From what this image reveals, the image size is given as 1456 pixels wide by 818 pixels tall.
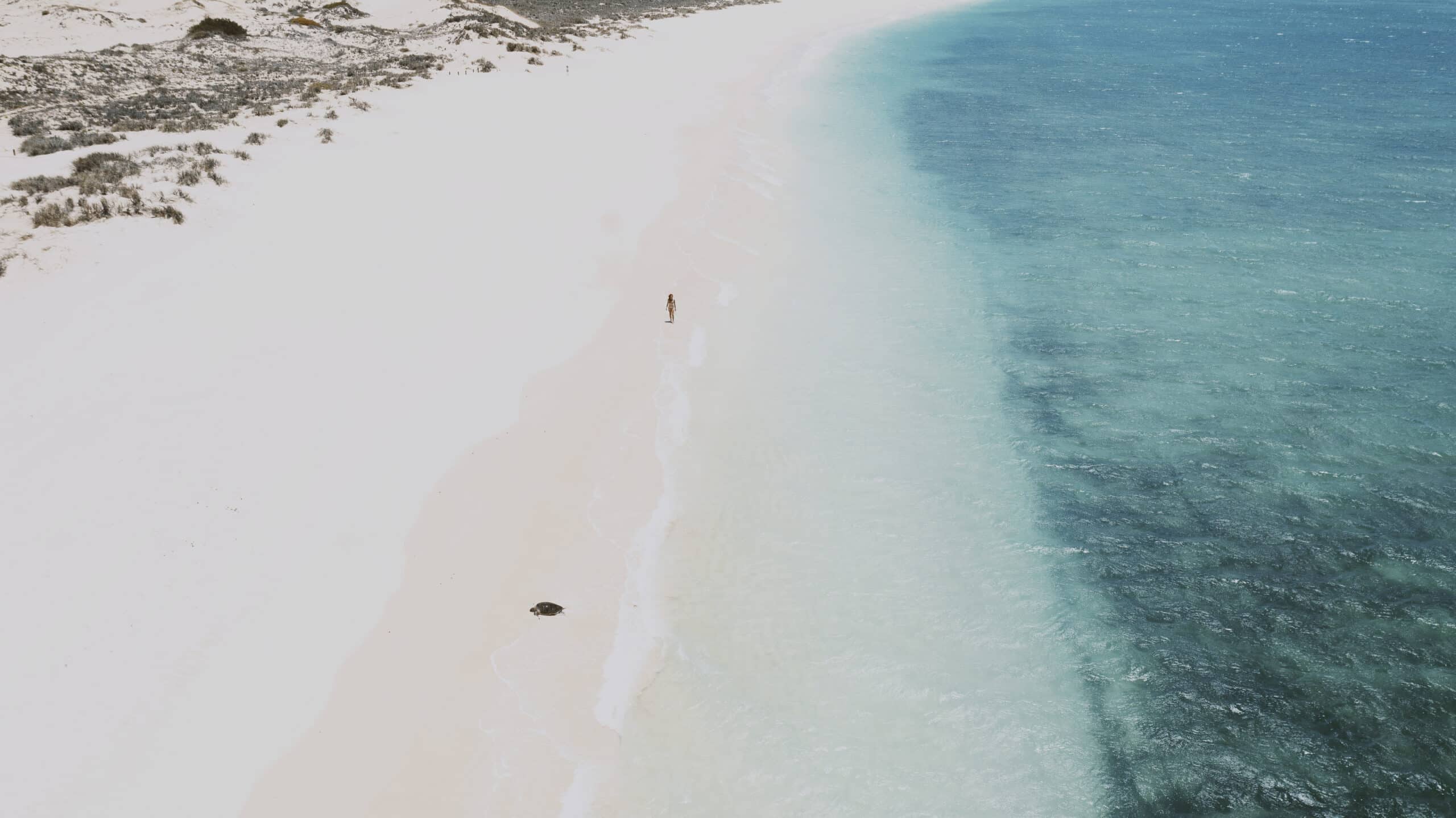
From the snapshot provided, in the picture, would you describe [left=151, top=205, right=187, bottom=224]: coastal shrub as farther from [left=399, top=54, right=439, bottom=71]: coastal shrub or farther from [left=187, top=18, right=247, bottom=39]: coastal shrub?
[left=187, top=18, right=247, bottom=39]: coastal shrub

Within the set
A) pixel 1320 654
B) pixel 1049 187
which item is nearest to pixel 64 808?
pixel 1320 654

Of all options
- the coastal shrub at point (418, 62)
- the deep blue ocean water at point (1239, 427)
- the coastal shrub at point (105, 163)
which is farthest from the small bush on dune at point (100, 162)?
the deep blue ocean water at point (1239, 427)

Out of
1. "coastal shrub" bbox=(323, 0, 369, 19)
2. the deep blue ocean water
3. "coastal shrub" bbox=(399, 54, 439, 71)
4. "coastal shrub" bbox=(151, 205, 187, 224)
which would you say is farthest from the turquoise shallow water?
"coastal shrub" bbox=(323, 0, 369, 19)

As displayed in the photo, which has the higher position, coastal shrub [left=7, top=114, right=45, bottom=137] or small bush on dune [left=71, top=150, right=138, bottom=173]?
coastal shrub [left=7, top=114, right=45, bottom=137]

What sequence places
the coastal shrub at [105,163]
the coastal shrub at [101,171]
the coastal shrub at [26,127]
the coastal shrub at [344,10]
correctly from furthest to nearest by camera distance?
the coastal shrub at [344,10], the coastal shrub at [26,127], the coastal shrub at [105,163], the coastal shrub at [101,171]

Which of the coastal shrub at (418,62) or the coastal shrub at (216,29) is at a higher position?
the coastal shrub at (216,29)

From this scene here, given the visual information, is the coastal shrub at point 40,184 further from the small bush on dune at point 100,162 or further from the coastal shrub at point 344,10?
the coastal shrub at point 344,10

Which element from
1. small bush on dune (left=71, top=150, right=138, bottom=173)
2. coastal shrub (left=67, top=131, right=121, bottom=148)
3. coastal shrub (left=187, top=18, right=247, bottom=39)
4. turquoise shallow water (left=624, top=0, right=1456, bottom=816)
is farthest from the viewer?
coastal shrub (left=187, top=18, right=247, bottom=39)

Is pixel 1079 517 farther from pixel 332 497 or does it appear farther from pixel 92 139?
pixel 92 139
